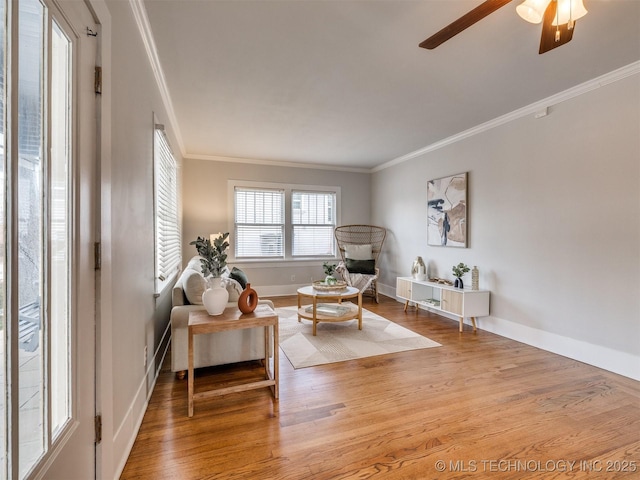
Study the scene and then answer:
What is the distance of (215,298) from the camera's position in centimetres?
205

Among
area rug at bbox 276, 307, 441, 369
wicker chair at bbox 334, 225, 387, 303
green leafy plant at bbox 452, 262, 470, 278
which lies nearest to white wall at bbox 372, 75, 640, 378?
green leafy plant at bbox 452, 262, 470, 278

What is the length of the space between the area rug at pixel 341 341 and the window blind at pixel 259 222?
1950mm

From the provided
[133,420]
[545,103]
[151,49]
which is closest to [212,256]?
[133,420]

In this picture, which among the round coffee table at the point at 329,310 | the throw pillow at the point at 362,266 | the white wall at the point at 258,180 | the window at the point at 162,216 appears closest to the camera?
the window at the point at 162,216

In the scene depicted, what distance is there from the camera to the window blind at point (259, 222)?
5.47 meters

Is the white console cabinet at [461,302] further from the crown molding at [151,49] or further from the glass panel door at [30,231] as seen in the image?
the crown molding at [151,49]

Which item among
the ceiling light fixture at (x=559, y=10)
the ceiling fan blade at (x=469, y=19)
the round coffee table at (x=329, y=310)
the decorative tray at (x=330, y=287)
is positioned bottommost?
the round coffee table at (x=329, y=310)

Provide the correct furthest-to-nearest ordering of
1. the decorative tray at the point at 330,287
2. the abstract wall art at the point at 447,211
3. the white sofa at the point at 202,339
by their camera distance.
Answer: the abstract wall art at the point at 447,211 < the decorative tray at the point at 330,287 < the white sofa at the point at 202,339

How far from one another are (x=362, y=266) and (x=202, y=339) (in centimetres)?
344

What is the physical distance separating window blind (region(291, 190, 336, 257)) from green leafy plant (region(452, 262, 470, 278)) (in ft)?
8.68

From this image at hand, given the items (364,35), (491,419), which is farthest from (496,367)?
(364,35)

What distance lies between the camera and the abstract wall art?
13.1ft

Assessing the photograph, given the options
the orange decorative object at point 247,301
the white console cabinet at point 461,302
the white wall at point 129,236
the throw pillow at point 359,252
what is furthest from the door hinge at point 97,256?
the throw pillow at point 359,252

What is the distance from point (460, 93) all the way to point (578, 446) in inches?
113
